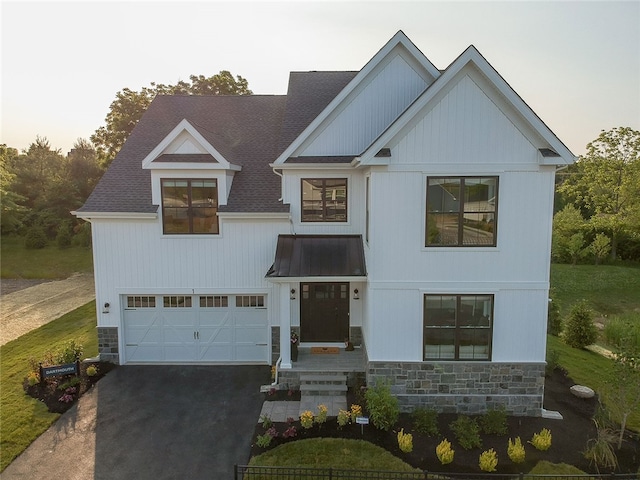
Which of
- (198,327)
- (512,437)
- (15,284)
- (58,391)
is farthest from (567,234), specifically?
(15,284)

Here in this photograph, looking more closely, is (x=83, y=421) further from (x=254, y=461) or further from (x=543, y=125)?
(x=543, y=125)

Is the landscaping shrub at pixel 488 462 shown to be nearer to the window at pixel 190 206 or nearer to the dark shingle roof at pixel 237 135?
the dark shingle roof at pixel 237 135

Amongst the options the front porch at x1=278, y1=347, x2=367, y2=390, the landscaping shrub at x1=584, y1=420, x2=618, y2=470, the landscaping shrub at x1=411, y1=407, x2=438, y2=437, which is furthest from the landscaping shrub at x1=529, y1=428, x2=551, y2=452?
the front porch at x1=278, y1=347, x2=367, y2=390

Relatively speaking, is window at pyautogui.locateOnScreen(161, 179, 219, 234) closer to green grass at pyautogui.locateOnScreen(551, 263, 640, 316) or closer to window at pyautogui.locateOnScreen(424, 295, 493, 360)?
window at pyautogui.locateOnScreen(424, 295, 493, 360)

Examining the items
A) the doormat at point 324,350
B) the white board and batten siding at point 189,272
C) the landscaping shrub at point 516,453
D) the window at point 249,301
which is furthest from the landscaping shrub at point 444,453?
the window at point 249,301

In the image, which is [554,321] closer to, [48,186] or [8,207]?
[8,207]

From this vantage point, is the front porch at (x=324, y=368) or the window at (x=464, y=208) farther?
the front porch at (x=324, y=368)
